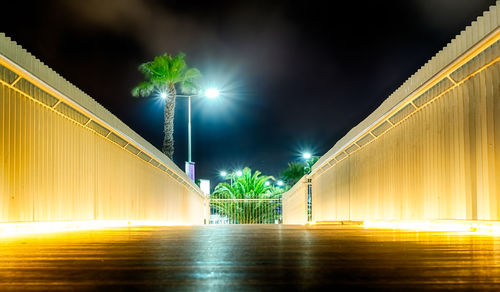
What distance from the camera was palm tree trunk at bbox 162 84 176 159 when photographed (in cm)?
2561

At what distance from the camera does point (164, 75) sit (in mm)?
26375

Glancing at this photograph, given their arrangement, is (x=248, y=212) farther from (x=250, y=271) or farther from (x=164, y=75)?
(x=250, y=271)

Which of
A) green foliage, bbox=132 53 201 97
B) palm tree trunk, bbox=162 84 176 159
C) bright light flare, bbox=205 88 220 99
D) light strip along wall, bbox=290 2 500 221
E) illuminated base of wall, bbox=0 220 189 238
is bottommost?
illuminated base of wall, bbox=0 220 189 238

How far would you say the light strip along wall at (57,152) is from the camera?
16.0 feet

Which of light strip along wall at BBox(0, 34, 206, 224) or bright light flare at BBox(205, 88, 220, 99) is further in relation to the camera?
bright light flare at BBox(205, 88, 220, 99)

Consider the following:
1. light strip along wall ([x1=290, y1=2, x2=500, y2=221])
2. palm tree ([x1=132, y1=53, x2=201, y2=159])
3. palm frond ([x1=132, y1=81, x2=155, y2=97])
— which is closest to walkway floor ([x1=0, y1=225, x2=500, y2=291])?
light strip along wall ([x1=290, y1=2, x2=500, y2=221])

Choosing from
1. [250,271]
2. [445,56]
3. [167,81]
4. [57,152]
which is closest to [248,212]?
[167,81]

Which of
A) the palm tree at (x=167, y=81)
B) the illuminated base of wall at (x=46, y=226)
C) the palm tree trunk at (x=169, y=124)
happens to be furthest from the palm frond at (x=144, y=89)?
the illuminated base of wall at (x=46, y=226)

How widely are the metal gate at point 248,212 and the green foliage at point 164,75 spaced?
6.74m

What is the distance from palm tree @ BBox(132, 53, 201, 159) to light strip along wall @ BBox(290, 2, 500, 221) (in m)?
18.6

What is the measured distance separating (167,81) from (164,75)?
42 cm

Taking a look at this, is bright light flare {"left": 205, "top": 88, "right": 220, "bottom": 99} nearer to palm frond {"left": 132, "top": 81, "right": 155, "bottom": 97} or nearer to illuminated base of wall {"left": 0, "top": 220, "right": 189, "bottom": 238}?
palm frond {"left": 132, "top": 81, "right": 155, "bottom": 97}

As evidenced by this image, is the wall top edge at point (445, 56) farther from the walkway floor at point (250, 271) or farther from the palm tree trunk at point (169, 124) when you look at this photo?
the palm tree trunk at point (169, 124)

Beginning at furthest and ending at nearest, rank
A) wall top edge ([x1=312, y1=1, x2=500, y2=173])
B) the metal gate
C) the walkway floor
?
the metal gate < wall top edge ([x1=312, y1=1, x2=500, y2=173]) < the walkway floor
